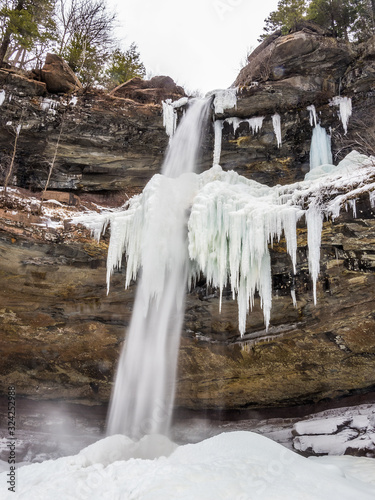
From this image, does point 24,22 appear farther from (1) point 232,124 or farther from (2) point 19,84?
(1) point 232,124

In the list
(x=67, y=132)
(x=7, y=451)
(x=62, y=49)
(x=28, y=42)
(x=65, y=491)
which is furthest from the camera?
(x=62, y=49)

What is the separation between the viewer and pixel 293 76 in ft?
34.1

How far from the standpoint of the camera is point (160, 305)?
913 centimetres

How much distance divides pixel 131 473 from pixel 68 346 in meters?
5.43

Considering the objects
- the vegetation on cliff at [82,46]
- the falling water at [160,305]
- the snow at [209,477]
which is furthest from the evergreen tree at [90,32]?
the snow at [209,477]

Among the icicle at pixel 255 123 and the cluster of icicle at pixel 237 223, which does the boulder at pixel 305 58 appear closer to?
the icicle at pixel 255 123

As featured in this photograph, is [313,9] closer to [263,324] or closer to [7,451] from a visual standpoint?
[263,324]

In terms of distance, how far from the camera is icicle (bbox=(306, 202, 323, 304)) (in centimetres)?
685

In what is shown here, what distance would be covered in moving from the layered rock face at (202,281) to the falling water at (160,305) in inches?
14.2

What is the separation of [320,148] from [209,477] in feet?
28.1

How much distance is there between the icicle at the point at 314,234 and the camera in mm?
6852

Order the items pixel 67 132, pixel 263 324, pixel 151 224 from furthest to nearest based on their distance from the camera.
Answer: pixel 67 132 < pixel 263 324 < pixel 151 224

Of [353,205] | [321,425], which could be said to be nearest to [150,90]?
[353,205]

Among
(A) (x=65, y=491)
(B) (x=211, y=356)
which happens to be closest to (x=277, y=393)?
(B) (x=211, y=356)
